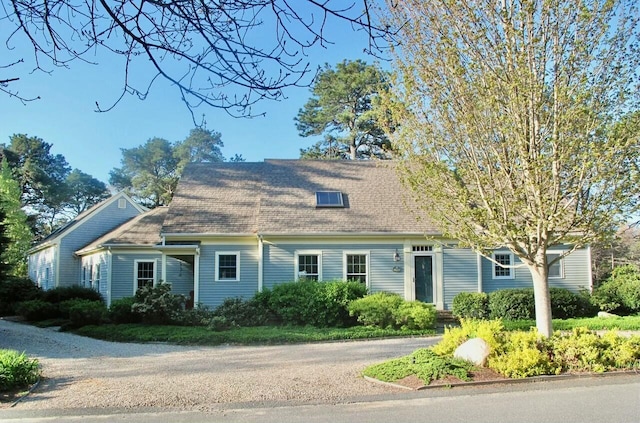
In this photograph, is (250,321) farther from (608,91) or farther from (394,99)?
(608,91)

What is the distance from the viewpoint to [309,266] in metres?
18.3

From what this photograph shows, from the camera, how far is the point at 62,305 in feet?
65.1

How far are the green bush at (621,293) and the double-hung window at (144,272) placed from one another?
1599 centimetres

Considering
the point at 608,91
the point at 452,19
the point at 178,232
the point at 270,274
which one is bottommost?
the point at 270,274

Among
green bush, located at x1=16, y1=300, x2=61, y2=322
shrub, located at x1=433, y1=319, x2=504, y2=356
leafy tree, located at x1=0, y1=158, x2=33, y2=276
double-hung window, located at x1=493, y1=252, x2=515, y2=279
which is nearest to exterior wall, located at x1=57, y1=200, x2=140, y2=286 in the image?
green bush, located at x1=16, y1=300, x2=61, y2=322

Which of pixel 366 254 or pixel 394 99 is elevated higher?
pixel 394 99

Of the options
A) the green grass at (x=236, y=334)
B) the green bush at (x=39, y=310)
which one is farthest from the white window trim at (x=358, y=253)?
the green bush at (x=39, y=310)

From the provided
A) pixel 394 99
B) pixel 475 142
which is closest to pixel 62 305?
pixel 394 99

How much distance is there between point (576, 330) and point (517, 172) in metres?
3.04

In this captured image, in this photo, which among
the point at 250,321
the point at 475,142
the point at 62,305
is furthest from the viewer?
the point at 62,305

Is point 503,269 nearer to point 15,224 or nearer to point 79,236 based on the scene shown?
point 79,236

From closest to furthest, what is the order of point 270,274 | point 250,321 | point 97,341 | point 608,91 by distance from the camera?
point 608,91 < point 97,341 < point 250,321 < point 270,274

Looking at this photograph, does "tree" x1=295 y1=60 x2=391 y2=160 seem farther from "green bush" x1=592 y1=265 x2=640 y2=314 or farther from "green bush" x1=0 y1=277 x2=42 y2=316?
"green bush" x1=0 y1=277 x2=42 y2=316

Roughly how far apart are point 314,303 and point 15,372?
877cm
